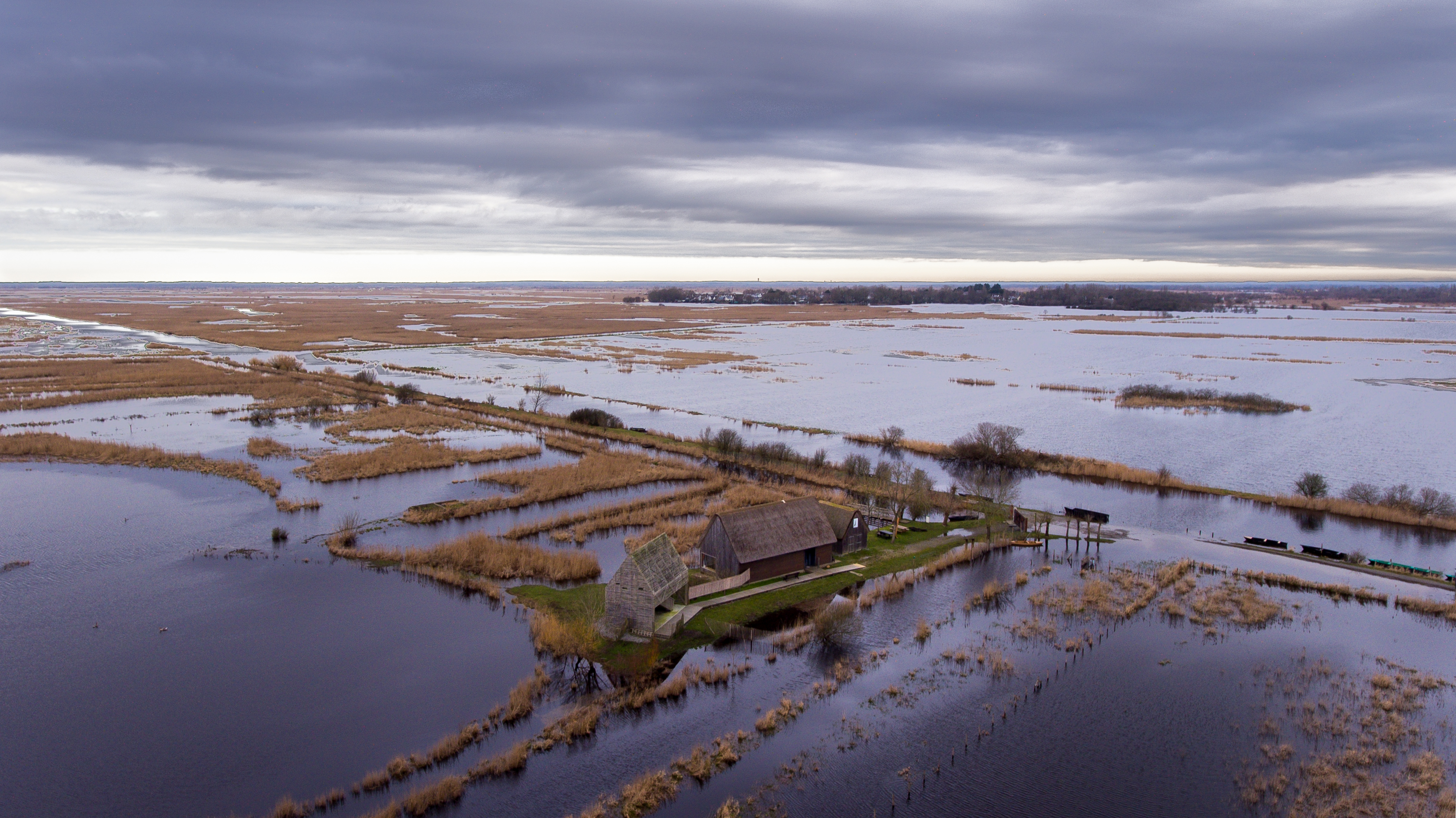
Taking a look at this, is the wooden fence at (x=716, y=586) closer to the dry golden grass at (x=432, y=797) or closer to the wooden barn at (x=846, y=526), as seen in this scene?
the wooden barn at (x=846, y=526)

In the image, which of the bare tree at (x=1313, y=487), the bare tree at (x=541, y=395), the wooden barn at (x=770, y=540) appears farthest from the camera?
the bare tree at (x=541, y=395)

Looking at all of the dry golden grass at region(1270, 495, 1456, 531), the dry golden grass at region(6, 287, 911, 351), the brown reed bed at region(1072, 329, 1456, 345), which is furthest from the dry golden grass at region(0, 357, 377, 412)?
the brown reed bed at region(1072, 329, 1456, 345)

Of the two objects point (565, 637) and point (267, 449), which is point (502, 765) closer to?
point (565, 637)

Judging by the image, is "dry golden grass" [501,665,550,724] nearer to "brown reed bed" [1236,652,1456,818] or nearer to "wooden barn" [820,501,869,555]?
"wooden barn" [820,501,869,555]

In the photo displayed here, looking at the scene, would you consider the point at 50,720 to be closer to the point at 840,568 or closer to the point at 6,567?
the point at 6,567

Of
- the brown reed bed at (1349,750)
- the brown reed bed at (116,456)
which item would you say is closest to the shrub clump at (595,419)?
the brown reed bed at (116,456)

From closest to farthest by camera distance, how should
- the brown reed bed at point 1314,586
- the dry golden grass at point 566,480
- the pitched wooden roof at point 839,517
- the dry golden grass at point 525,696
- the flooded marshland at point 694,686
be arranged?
the flooded marshland at point 694,686, the dry golden grass at point 525,696, the brown reed bed at point 1314,586, the pitched wooden roof at point 839,517, the dry golden grass at point 566,480
